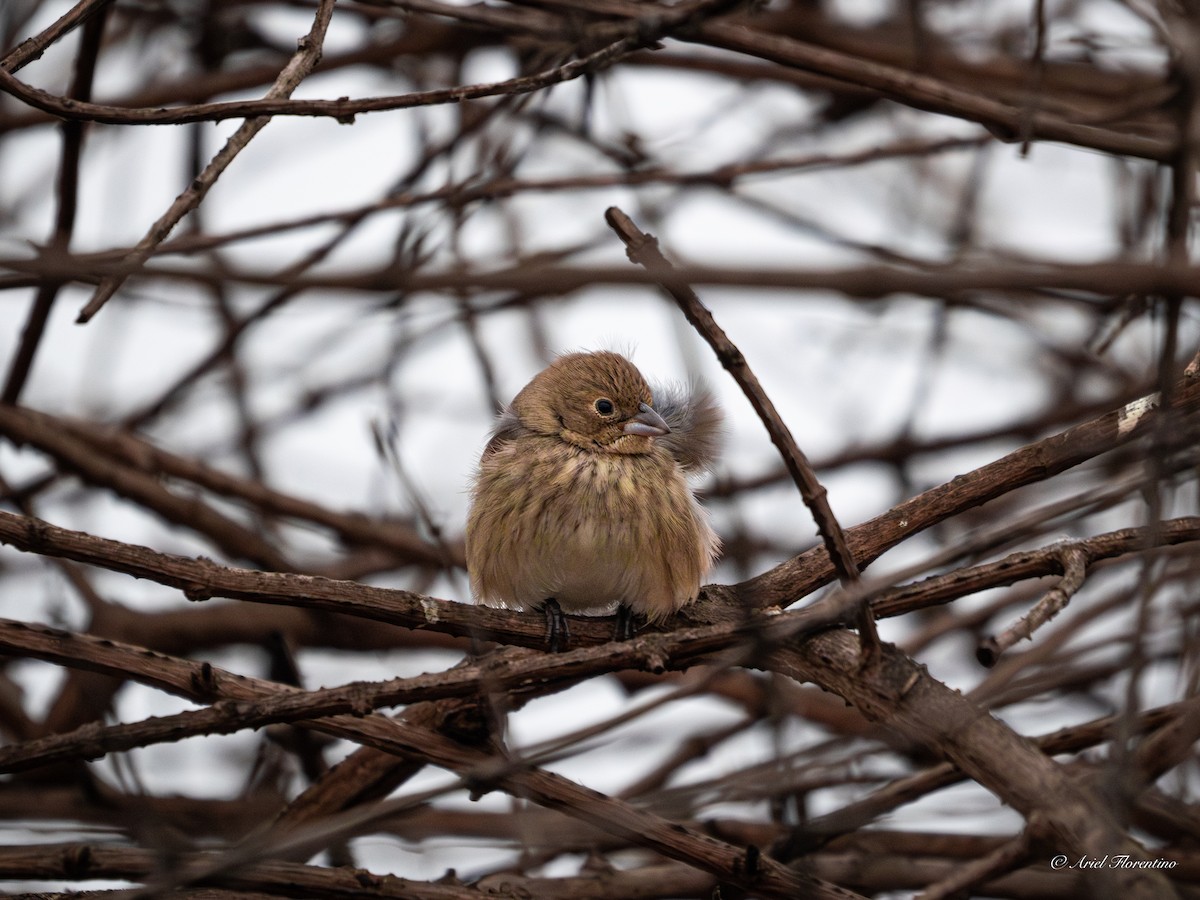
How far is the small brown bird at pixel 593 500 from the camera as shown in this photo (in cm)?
409

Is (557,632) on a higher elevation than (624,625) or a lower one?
lower

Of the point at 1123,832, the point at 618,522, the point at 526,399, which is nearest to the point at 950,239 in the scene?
the point at 526,399

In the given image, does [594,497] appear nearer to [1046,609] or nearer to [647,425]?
[647,425]

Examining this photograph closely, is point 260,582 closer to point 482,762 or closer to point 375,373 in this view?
point 482,762

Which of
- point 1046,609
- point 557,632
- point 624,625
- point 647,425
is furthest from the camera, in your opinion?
point 647,425

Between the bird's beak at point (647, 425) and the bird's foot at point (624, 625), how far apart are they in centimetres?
65

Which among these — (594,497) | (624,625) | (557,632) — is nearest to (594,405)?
(594,497)

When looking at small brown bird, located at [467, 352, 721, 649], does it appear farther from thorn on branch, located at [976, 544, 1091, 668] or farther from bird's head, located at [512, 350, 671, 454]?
thorn on branch, located at [976, 544, 1091, 668]

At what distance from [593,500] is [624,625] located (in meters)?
0.41

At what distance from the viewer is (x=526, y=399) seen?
16.0 ft

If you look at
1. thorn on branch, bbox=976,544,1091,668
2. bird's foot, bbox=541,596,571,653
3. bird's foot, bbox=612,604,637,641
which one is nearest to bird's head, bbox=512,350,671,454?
bird's foot, bbox=612,604,637,641

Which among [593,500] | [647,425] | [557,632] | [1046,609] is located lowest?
[1046,609]

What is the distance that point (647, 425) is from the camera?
4.64 metres

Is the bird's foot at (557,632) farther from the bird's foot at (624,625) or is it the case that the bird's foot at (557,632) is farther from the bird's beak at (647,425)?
the bird's beak at (647,425)
